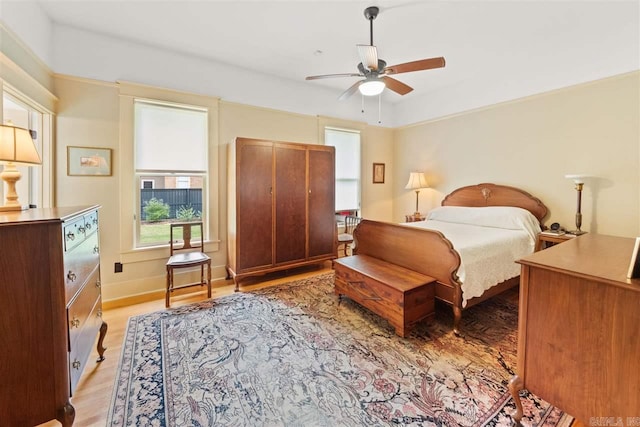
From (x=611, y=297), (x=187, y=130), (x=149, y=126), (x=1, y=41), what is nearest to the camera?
(x=611, y=297)

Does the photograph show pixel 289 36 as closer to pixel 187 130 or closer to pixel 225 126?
pixel 225 126

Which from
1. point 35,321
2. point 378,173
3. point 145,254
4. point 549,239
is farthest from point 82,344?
point 378,173

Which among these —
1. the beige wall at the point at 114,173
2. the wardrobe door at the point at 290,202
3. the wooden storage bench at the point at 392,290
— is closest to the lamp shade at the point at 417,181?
the wardrobe door at the point at 290,202

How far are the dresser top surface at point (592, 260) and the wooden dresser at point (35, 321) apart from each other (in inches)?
90.0

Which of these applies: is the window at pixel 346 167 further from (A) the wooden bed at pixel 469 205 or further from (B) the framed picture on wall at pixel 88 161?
(B) the framed picture on wall at pixel 88 161

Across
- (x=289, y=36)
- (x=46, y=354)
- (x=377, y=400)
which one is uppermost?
(x=289, y=36)

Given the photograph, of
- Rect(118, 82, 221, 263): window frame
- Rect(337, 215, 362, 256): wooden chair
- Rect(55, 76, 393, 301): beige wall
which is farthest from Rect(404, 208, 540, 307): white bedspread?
Rect(118, 82, 221, 263): window frame

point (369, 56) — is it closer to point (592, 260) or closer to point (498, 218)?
point (592, 260)

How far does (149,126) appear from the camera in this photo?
320 cm

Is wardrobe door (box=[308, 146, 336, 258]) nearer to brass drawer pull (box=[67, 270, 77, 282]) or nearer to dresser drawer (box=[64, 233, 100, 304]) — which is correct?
dresser drawer (box=[64, 233, 100, 304])

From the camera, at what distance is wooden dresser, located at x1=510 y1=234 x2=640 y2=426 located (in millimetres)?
1108

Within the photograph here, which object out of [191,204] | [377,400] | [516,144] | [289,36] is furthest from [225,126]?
[516,144]

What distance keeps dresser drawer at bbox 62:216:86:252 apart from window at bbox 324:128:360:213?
146 inches

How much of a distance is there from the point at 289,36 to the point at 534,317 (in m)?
3.33
